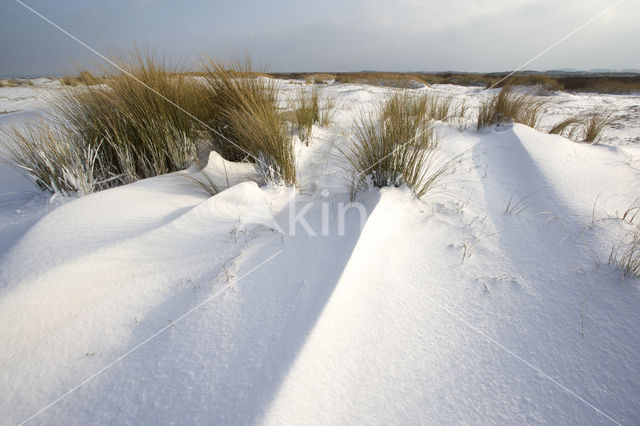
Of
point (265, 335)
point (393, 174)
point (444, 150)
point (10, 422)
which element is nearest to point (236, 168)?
point (393, 174)

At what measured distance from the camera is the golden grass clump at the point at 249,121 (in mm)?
1968

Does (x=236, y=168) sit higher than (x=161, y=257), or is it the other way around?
(x=236, y=168)

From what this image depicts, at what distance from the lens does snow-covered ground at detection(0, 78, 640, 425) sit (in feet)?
2.61

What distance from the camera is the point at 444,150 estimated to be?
A: 2705mm

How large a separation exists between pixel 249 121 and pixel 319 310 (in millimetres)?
1625

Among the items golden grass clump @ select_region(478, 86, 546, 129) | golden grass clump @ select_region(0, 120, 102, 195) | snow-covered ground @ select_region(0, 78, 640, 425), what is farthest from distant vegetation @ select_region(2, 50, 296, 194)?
golden grass clump @ select_region(478, 86, 546, 129)

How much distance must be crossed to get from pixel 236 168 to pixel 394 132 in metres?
1.32

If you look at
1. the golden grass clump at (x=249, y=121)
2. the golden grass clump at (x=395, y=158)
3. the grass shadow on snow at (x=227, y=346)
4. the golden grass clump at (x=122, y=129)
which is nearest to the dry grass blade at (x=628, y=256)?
the golden grass clump at (x=395, y=158)

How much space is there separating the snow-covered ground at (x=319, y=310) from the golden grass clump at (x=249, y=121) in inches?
11.5

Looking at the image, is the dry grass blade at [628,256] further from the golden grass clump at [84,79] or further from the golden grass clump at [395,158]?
the golden grass clump at [84,79]

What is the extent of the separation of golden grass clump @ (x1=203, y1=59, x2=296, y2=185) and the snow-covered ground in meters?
0.29

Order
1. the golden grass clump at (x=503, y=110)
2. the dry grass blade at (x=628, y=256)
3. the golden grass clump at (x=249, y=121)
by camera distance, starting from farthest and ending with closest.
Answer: the golden grass clump at (x=503, y=110), the golden grass clump at (x=249, y=121), the dry grass blade at (x=628, y=256)

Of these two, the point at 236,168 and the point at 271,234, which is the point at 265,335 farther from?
the point at 236,168

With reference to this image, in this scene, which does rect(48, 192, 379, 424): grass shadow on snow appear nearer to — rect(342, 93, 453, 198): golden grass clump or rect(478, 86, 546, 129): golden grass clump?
rect(342, 93, 453, 198): golden grass clump
